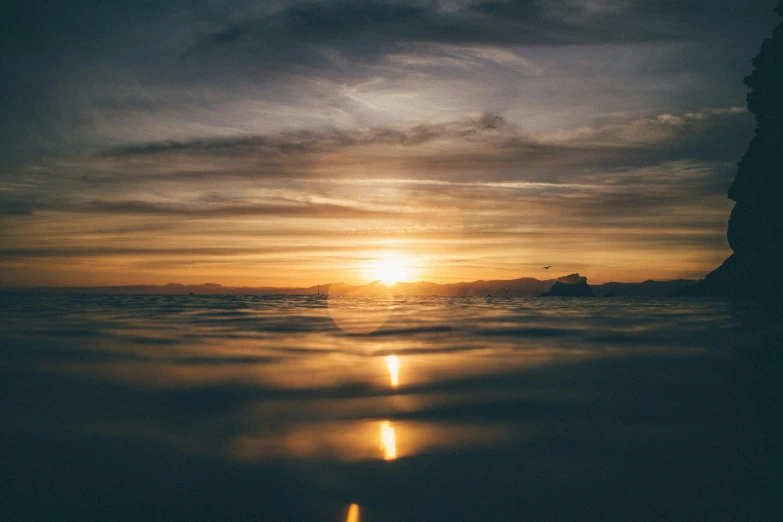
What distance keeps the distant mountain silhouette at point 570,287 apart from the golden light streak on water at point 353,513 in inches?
7580

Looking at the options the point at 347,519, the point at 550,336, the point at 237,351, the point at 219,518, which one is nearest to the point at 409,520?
the point at 347,519

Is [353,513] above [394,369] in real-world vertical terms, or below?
above

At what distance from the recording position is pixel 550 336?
16.8m

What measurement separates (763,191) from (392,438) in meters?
84.0

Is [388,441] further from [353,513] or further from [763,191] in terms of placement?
[763,191]

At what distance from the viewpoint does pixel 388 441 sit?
530 cm

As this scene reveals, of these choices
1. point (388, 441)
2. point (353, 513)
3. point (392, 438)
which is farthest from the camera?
point (392, 438)

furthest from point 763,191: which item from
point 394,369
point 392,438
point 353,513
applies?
point 353,513

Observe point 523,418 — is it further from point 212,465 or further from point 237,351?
point 237,351

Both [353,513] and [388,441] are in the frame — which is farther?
[388,441]

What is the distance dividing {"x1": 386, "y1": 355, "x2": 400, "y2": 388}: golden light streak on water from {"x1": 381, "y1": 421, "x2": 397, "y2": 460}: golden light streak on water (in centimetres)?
249

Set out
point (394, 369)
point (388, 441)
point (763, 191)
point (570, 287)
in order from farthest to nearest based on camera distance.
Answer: point (570, 287) → point (763, 191) → point (394, 369) → point (388, 441)

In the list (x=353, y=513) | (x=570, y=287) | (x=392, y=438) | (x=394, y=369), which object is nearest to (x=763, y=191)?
(x=394, y=369)

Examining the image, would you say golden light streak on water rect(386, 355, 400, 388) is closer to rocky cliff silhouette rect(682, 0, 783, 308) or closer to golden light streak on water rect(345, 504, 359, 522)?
golden light streak on water rect(345, 504, 359, 522)
